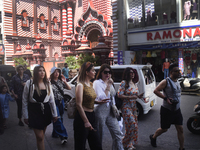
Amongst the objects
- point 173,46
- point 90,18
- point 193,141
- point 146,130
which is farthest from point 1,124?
point 90,18

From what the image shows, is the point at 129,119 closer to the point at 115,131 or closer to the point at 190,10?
the point at 115,131

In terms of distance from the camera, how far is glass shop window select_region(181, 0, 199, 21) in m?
13.8

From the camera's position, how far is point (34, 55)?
24.7 meters

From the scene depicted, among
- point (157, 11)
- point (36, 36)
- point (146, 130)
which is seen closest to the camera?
point (146, 130)

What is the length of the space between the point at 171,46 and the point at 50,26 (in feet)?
70.8

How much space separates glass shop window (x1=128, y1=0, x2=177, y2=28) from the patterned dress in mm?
12471

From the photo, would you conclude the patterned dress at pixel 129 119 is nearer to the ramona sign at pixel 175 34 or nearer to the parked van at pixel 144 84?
the parked van at pixel 144 84

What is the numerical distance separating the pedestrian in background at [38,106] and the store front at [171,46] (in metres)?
12.6

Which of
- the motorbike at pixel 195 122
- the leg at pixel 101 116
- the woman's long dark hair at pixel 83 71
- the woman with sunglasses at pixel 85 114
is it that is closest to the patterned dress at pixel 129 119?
the leg at pixel 101 116

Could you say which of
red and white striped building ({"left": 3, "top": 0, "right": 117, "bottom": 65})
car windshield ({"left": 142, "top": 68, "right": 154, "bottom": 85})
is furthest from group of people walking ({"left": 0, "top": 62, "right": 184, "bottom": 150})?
red and white striped building ({"left": 3, "top": 0, "right": 117, "bottom": 65})

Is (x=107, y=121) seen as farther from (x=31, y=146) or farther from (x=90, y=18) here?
(x=90, y=18)

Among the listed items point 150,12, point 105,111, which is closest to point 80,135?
point 105,111

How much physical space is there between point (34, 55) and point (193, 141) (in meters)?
23.2

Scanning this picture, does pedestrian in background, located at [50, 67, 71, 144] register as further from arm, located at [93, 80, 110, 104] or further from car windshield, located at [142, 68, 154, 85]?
car windshield, located at [142, 68, 154, 85]
